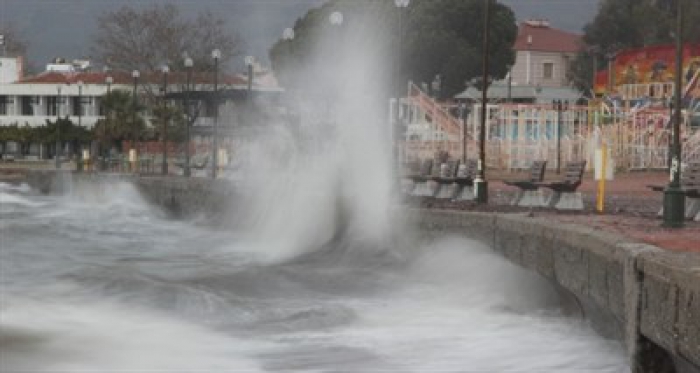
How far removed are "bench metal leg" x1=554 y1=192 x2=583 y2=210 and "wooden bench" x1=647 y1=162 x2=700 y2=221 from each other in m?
1.79

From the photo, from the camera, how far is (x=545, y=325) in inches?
593

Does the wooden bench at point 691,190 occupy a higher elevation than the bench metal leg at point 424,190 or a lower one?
higher

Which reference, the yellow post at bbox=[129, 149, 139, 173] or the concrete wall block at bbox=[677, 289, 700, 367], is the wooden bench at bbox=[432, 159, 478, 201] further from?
the yellow post at bbox=[129, 149, 139, 173]

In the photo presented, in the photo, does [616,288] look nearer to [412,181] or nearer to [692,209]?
[692,209]

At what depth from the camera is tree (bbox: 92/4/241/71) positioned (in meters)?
82.9

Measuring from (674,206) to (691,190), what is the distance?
1.59 m

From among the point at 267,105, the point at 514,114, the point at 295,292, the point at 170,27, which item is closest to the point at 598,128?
the point at 514,114

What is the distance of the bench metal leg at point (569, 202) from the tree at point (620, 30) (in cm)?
6919

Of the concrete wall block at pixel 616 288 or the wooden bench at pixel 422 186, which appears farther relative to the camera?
the wooden bench at pixel 422 186

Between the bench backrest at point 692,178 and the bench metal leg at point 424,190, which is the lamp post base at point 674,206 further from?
the bench metal leg at point 424,190

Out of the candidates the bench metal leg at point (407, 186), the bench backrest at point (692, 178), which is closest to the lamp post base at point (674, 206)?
the bench backrest at point (692, 178)

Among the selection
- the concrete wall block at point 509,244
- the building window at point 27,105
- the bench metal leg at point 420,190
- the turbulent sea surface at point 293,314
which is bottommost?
the turbulent sea surface at point 293,314

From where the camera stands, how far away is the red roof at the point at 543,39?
114312 mm

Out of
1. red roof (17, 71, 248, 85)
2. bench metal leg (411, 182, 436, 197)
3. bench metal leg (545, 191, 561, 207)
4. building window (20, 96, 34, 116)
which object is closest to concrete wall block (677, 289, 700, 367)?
bench metal leg (545, 191, 561, 207)
